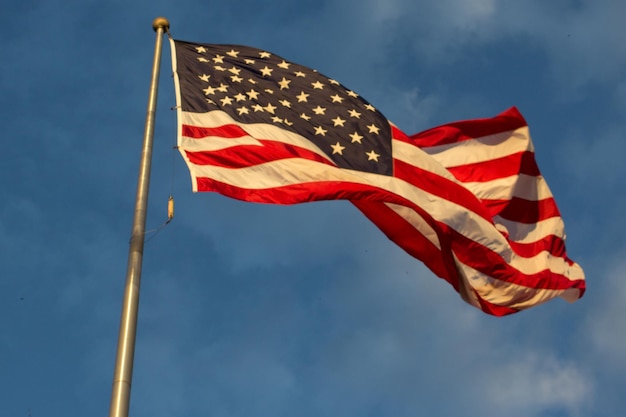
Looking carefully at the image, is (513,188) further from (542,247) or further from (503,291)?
(503,291)

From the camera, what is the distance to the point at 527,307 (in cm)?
2030

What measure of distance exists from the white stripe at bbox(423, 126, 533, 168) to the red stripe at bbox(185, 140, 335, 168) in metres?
4.66

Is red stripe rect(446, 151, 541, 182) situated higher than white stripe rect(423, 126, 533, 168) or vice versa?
white stripe rect(423, 126, 533, 168)

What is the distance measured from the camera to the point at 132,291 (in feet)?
43.9

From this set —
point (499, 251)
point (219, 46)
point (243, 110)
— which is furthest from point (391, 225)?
point (219, 46)

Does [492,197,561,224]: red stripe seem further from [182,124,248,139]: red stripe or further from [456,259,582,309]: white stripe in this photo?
[182,124,248,139]: red stripe

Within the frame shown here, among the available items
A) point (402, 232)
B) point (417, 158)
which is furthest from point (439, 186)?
point (402, 232)

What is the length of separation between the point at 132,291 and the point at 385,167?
761cm

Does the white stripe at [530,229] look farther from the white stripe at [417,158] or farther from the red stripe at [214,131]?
the red stripe at [214,131]

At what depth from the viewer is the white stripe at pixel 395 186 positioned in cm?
1697

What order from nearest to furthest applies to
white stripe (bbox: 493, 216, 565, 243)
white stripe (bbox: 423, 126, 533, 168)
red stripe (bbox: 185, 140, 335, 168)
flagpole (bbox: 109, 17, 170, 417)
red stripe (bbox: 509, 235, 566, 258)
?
flagpole (bbox: 109, 17, 170, 417), red stripe (bbox: 185, 140, 335, 168), red stripe (bbox: 509, 235, 566, 258), white stripe (bbox: 493, 216, 565, 243), white stripe (bbox: 423, 126, 533, 168)

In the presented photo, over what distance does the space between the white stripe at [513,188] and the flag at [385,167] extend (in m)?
0.03

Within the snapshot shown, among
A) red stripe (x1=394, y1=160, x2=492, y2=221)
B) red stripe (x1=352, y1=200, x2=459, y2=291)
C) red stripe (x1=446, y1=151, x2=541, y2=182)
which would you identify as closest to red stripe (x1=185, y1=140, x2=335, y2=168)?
red stripe (x1=394, y1=160, x2=492, y2=221)

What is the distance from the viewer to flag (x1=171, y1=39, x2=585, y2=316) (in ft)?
57.6
